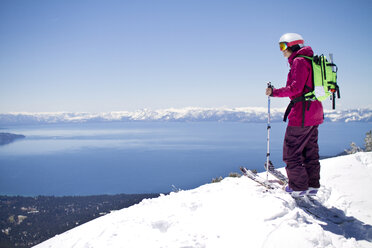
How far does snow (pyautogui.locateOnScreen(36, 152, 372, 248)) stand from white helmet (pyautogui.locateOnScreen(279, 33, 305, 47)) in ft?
7.79

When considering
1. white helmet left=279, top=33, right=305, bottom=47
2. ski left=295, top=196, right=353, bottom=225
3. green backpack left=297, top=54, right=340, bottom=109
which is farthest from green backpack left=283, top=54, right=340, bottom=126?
ski left=295, top=196, right=353, bottom=225

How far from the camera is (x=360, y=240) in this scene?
2.63 m

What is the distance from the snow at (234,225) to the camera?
2.30m

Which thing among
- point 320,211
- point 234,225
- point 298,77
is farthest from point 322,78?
point 234,225

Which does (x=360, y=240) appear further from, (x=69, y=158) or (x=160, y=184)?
(x=69, y=158)

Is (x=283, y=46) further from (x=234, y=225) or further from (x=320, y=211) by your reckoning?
(x=234, y=225)

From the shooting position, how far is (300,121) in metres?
3.43

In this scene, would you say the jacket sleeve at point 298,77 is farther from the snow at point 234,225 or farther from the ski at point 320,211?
the ski at point 320,211

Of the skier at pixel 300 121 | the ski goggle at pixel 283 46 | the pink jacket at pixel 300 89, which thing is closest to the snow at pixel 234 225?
the skier at pixel 300 121

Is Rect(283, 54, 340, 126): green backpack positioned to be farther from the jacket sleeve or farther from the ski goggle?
the ski goggle

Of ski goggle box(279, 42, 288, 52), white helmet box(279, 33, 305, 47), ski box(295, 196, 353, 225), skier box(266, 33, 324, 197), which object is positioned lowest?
ski box(295, 196, 353, 225)

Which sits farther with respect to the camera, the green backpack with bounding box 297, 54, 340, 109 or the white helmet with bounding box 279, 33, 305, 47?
the white helmet with bounding box 279, 33, 305, 47

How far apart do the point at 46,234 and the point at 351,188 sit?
80.4m

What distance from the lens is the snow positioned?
7.54ft
